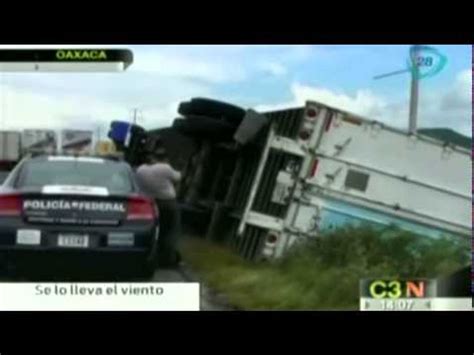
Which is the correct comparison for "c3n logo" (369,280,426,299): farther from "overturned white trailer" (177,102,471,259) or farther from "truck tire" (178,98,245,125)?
"truck tire" (178,98,245,125)

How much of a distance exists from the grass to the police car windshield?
620 mm

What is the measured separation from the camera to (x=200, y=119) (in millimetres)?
6188

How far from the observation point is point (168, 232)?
246 inches

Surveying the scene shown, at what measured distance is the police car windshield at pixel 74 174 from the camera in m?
6.16

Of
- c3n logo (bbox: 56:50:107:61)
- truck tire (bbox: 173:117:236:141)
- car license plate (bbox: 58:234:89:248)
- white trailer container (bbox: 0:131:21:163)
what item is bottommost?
car license plate (bbox: 58:234:89:248)

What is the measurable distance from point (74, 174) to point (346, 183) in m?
1.84

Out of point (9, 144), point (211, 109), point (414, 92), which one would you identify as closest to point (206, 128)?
point (211, 109)

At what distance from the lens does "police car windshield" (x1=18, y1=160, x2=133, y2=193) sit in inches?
243

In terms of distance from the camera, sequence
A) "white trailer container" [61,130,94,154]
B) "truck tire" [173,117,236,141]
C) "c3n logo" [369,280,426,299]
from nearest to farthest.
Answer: "white trailer container" [61,130,94,154] → "truck tire" [173,117,236,141] → "c3n logo" [369,280,426,299]
